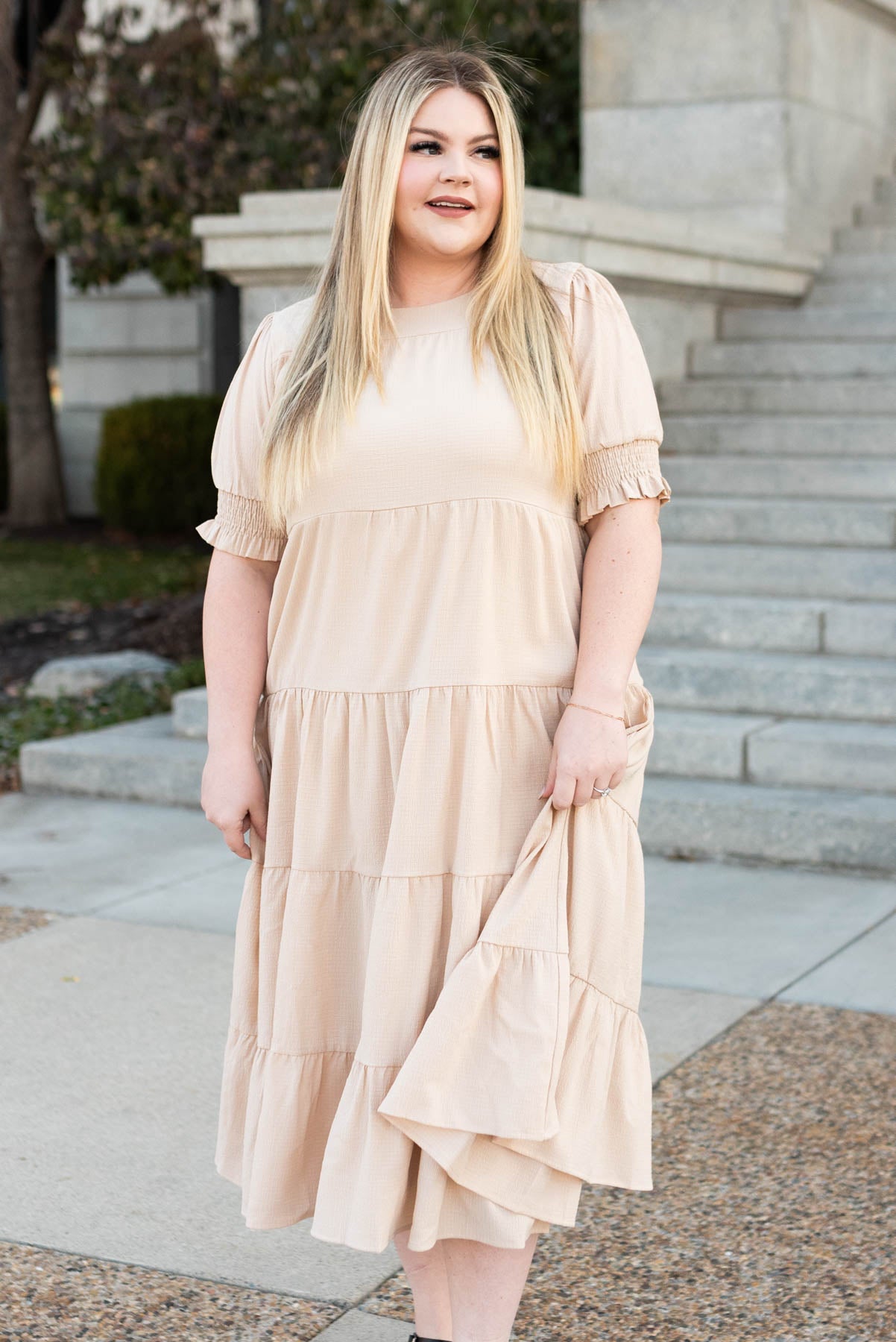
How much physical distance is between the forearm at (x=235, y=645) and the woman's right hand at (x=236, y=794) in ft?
0.07

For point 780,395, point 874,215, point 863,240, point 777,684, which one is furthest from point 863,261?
point 777,684

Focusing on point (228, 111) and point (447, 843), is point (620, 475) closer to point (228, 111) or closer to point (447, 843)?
point (447, 843)

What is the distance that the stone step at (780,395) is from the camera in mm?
8156

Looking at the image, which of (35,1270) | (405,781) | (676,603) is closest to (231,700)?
(405,781)

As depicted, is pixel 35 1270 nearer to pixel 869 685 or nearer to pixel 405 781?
pixel 405 781

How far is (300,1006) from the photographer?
248 centimetres

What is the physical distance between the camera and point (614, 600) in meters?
2.44

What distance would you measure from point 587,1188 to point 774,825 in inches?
95.2

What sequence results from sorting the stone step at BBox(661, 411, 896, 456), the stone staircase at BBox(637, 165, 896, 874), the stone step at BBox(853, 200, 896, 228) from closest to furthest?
the stone staircase at BBox(637, 165, 896, 874), the stone step at BBox(661, 411, 896, 456), the stone step at BBox(853, 200, 896, 228)

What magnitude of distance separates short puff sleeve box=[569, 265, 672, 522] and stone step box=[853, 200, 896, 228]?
781cm

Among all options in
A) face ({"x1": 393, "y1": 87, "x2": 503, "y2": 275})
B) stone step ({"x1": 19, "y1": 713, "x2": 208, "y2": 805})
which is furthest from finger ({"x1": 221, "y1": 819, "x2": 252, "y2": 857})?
stone step ({"x1": 19, "y1": 713, "x2": 208, "y2": 805})

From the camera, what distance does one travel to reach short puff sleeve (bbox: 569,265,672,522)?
2.46 metres

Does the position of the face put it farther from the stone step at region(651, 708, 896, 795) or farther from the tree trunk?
the tree trunk

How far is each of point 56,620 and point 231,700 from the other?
9.13 m
